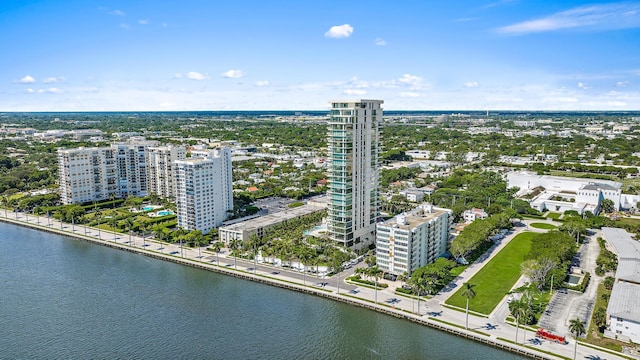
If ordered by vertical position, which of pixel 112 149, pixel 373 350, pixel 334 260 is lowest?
pixel 373 350

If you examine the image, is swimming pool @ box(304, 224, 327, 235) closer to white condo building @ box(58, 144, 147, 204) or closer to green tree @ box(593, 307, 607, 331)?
green tree @ box(593, 307, 607, 331)

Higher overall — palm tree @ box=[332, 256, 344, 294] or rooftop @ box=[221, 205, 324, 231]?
rooftop @ box=[221, 205, 324, 231]

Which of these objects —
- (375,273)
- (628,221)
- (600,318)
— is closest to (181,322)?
(375,273)

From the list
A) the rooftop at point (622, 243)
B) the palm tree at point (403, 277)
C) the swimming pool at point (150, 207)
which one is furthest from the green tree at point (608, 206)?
the swimming pool at point (150, 207)

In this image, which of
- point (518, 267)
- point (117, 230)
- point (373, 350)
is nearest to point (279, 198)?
point (117, 230)

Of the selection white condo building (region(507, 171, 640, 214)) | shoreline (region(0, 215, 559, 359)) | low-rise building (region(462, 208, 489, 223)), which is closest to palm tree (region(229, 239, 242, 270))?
shoreline (region(0, 215, 559, 359))

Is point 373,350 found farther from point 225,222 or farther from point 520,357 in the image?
point 225,222
